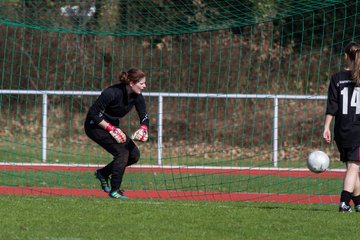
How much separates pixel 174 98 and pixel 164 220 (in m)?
13.5

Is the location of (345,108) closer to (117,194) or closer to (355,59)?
(355,59)

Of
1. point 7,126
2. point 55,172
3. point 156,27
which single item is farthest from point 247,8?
point 7,126

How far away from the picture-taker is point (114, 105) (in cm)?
1166

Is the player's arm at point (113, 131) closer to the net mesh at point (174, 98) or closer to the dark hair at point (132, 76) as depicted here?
the dark hair at point (132, 76)

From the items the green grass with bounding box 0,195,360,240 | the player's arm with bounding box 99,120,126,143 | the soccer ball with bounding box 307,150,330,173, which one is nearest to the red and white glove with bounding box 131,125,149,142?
the player's arm with bounding box 99,120,126,143

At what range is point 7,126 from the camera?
22109 millimetres

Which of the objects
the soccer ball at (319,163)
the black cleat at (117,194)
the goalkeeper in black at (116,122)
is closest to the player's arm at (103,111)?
the goalkeeper in black at (116,122)

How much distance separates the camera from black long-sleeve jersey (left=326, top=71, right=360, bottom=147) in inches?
380

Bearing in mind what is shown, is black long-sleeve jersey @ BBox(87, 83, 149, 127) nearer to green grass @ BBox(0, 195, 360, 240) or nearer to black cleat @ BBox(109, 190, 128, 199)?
black cleat @ BBox(109, 190, 128, 199)

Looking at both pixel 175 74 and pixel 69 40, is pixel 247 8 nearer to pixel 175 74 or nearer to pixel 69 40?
pixel 69 40

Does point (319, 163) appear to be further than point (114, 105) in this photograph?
No

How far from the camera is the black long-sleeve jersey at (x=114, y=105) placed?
11539 millimetres

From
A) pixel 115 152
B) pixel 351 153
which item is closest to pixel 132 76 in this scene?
pixel 115 152

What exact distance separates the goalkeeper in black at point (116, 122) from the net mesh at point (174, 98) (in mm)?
1213
